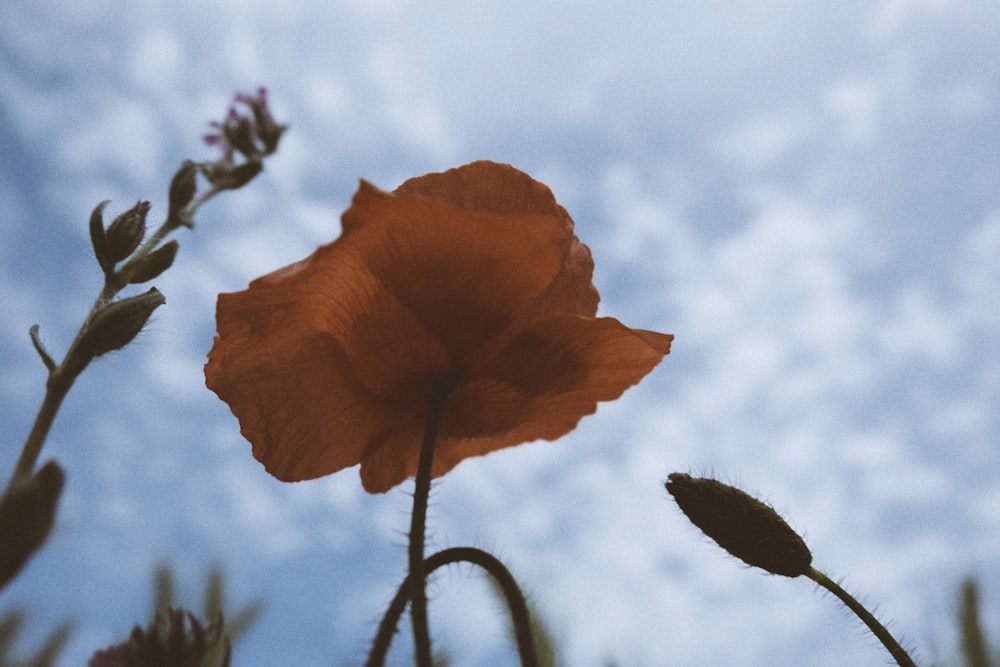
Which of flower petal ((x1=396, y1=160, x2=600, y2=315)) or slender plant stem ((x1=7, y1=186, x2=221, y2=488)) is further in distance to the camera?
flower petal ((x1=396, y1=160, x2=600, y2=315))

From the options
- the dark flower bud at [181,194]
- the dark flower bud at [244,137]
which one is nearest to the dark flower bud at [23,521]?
the dark flower bud at [181,194]

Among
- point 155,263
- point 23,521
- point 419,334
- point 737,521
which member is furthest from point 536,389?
point 23,521

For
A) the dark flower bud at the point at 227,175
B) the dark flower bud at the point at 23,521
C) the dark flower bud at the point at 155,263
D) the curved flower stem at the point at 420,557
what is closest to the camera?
the dark flower bud at the point at 23,521

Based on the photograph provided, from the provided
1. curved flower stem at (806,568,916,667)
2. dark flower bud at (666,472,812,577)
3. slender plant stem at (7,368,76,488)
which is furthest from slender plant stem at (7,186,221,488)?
curved flower stem at (806,568,916,667)

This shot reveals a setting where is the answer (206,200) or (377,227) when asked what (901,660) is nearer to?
(377,227)

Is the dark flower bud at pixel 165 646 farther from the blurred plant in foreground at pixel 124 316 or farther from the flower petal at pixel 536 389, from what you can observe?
the flower petal at pixel 536 389

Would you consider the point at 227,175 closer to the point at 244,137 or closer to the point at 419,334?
the point at 244,137

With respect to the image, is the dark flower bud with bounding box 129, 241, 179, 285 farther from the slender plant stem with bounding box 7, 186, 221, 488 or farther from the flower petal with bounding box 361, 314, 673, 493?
the flower petal with bounding box 361, 314, 673, 493
